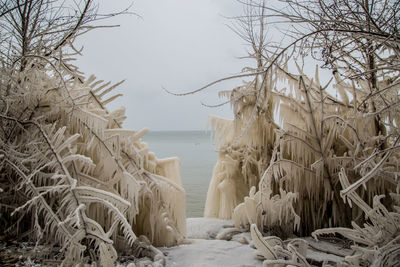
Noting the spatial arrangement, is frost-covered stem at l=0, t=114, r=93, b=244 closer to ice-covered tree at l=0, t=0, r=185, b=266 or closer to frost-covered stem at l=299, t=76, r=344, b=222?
ice-covered tree at l=0, t=0, r=185, b=266

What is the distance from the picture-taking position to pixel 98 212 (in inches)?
168

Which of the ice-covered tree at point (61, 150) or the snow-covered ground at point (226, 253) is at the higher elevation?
the ice-covered tree at point (61, 150)

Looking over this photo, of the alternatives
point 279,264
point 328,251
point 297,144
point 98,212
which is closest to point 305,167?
point 297,144

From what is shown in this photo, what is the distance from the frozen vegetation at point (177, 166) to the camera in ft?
10.9

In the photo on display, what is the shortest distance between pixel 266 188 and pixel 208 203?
9.80 feet

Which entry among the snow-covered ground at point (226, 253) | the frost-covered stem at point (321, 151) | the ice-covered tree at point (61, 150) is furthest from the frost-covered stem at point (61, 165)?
the frost-covered stem at point (321, 151)

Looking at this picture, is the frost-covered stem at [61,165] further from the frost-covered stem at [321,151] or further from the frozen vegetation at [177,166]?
the frost-covered stem at [321,151]

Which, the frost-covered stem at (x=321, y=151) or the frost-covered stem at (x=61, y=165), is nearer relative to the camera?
the frost-covered stem at (x=61, y=165)

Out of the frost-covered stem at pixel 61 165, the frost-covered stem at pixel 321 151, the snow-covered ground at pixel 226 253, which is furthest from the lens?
the frost-covered stem at pixel 321 151

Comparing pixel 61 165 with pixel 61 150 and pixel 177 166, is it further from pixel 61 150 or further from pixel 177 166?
pixel 177 166

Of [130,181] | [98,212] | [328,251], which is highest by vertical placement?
[130,181]

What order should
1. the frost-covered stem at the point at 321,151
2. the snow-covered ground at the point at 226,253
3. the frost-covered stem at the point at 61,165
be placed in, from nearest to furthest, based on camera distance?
the frost-covered stem at the point at 61,165 < the snow-covered ground at the point at 226,253 < the frost-covered stem at the point at 321,151

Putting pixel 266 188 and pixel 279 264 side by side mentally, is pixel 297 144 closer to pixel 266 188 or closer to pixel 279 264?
pixel 266 188

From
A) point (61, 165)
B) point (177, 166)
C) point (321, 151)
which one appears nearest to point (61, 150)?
point (61, 165)
